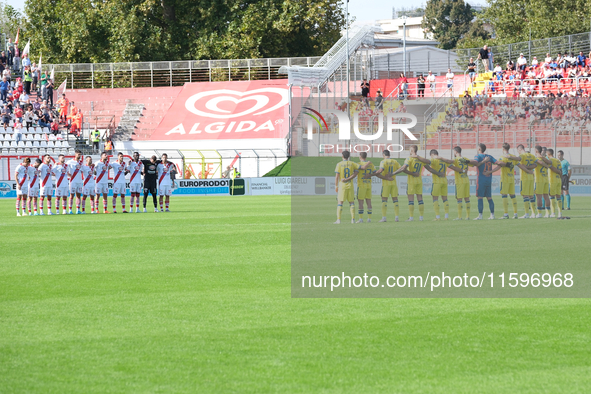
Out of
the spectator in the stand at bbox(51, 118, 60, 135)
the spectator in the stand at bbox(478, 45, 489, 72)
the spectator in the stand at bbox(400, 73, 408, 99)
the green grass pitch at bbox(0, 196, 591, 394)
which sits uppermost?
the spectator in the stand at bbox(478, 45, 489, 72)

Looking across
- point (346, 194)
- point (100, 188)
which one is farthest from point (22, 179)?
point (346, 194)

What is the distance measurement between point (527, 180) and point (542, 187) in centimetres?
43

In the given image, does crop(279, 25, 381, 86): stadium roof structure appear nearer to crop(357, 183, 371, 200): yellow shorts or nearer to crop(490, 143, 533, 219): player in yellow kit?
crop(490, 143, 533, 219): player in yellow kit

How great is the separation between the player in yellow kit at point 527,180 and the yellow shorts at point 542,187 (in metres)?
0.15

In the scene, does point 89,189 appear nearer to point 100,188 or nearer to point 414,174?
point 100,188

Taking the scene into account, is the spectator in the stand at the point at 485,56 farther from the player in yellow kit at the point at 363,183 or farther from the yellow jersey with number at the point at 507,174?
the player in yellow kit at the point at 363,183

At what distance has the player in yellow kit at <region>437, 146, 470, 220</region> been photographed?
66.5ft

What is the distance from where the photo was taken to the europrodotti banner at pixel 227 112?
46.8m

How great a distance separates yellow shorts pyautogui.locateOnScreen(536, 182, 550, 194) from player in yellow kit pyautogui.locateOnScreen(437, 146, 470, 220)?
1913 millimetres

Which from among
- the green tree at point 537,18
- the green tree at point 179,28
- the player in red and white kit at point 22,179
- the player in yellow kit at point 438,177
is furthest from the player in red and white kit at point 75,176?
the green tree at point 537,18

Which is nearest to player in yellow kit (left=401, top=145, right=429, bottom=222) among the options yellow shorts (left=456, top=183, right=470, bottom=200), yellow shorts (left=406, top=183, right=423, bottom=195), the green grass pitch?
yellow shorts (left=406, top=183, right=423, bottom=195)

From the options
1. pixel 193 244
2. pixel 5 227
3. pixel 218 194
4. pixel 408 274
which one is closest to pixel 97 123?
pixel 218 194

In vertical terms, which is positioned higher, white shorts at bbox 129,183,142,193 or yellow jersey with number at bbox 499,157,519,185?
yellow jersey with number at bbox 499,157,519,185

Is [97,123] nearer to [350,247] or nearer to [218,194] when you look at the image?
[218,194]
